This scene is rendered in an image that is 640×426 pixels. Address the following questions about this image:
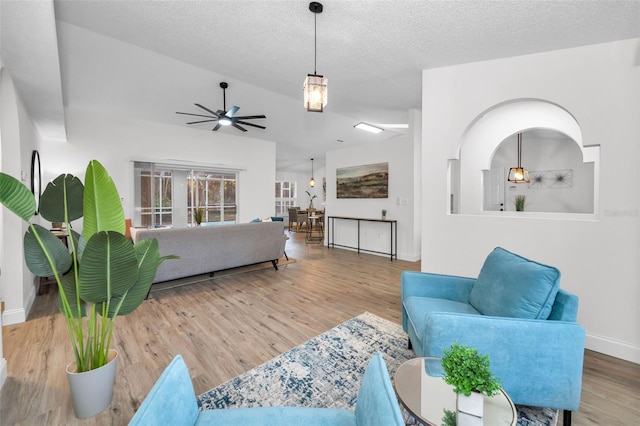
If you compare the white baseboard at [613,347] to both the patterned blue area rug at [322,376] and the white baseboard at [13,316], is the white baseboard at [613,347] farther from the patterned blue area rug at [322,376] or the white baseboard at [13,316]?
the white baseboard at [13,316]

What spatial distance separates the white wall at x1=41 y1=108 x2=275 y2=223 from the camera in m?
4.92

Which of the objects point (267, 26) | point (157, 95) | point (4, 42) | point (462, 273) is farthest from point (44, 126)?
point (462, 273)

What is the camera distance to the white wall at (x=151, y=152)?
16.1 feet

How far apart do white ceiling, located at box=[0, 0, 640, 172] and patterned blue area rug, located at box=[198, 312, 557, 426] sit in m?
2.68

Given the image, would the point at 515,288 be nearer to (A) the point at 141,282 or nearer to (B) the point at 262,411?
(B) the point at 262,411

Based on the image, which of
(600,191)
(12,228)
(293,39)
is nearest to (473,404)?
(600,191)

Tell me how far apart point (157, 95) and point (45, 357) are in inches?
157

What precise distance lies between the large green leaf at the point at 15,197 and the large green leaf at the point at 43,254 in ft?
0.30

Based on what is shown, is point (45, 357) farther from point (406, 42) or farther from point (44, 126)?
point (406, 42)

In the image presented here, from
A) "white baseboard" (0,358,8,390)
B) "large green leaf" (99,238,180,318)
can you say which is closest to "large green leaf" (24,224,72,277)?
"large green leaf" (99,238,180,318)

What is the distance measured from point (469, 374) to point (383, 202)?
217 inches

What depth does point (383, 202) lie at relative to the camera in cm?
631

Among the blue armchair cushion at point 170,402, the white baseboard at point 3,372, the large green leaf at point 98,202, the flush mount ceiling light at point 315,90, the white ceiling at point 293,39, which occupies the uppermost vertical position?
the white ceiling at point 293,39

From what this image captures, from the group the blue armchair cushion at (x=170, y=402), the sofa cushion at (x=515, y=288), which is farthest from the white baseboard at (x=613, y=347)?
the blue armchair cushion at (x=170, y=402)
